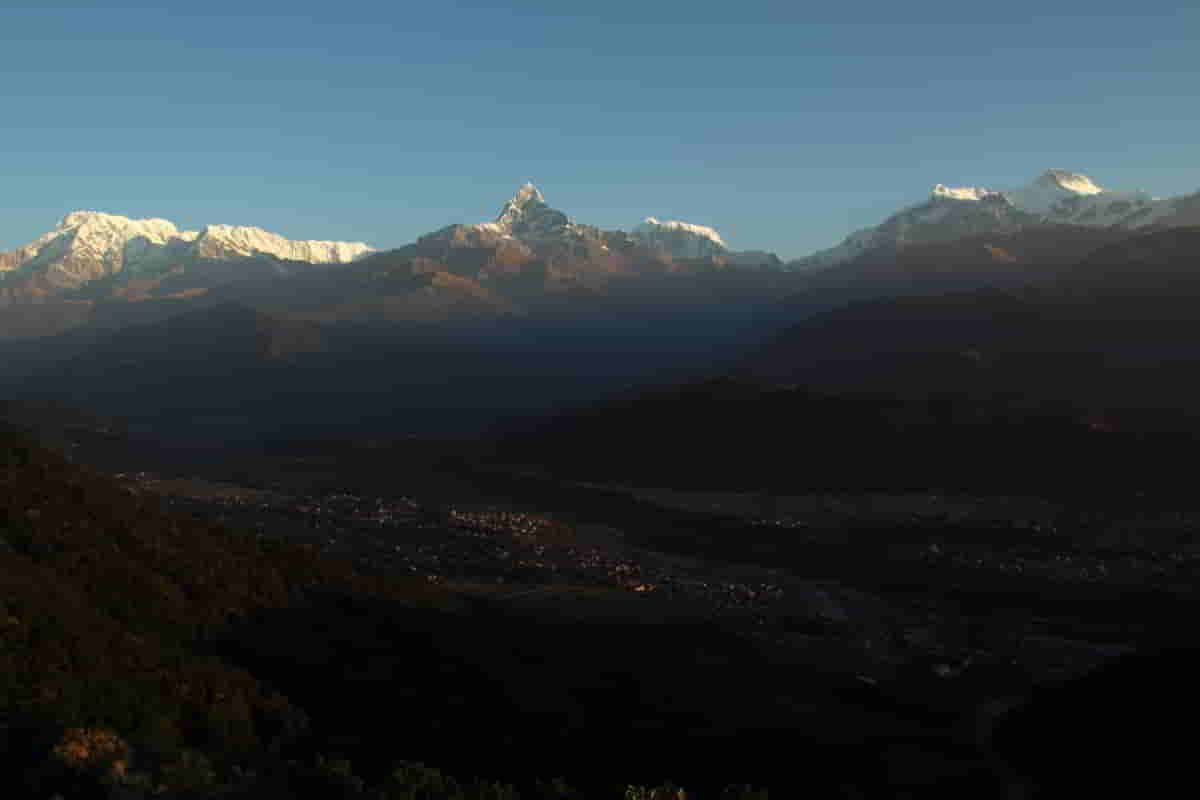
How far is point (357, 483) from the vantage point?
468 feet

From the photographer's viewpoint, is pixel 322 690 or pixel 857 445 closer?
pixel 322 690

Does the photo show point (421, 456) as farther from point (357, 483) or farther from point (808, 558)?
point (808, 558)

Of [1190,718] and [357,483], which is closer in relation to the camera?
[1190,718]

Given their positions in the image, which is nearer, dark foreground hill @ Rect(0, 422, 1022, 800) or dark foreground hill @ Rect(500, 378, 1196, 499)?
dark foreground hill @ Rect(0, 422, 1022, 800)

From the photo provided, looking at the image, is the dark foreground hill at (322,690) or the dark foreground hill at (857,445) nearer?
the dark foreground hill at (322,690)

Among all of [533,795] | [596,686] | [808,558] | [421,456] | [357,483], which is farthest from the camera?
[421,456]

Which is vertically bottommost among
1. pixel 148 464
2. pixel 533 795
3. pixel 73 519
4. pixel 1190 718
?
pixel 148 464

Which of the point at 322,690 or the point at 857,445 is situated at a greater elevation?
the point at 322,690

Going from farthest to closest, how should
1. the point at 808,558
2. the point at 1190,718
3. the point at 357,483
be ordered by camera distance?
the point at 357,483 < the point at 808,558 < the point at 1190,718

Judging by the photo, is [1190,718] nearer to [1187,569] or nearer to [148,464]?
[1187,569]

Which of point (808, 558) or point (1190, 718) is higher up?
point (1190, 718)

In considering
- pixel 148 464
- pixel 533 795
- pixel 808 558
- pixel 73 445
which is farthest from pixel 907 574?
pixel 73 445

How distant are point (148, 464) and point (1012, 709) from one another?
510ft

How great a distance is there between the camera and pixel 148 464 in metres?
162
